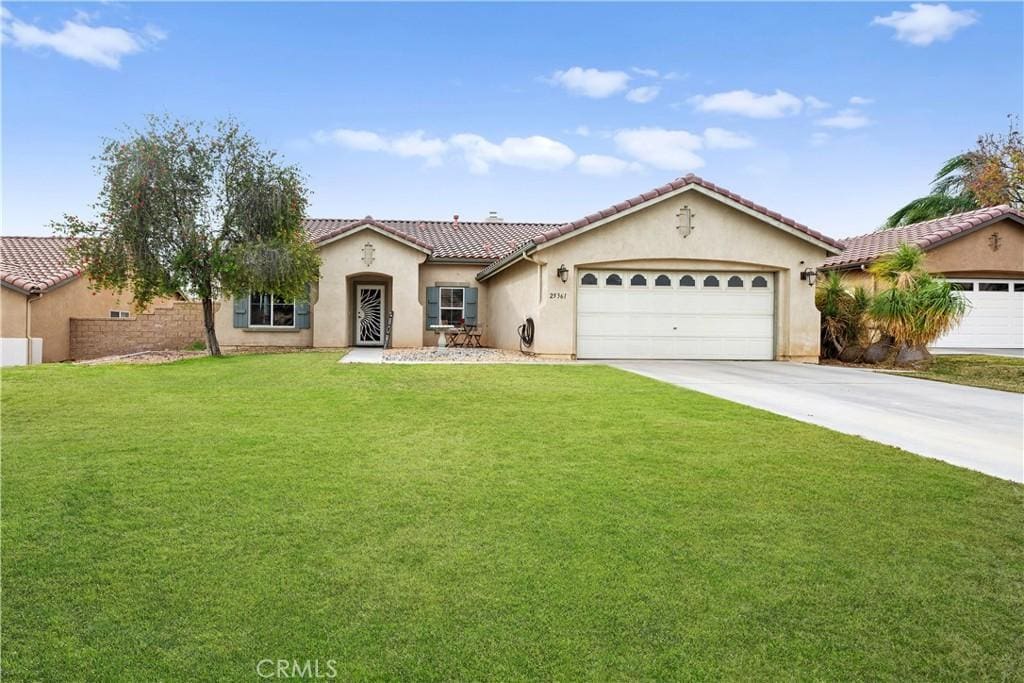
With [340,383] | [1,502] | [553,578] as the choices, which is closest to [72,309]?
[340,383]

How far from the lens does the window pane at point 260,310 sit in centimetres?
2072

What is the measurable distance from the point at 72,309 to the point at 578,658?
→ 24.1 meters

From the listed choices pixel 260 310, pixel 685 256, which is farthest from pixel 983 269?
pixel 260 310

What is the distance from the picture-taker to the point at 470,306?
22250mm

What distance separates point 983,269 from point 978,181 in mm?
14211

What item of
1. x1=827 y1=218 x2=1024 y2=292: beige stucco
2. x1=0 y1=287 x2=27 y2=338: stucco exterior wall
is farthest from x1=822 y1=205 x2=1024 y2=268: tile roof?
x1=0 y1=287 x2=27 y2=338: stucco exterior wall

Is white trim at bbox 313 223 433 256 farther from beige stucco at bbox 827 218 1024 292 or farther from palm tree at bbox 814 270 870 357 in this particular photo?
beige stucco at bbox 827 218 1024 292

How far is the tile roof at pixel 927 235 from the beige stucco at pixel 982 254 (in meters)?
0.34

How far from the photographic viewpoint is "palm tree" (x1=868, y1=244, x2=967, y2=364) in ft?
48.4

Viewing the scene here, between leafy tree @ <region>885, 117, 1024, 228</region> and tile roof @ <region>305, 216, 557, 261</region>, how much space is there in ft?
62.4

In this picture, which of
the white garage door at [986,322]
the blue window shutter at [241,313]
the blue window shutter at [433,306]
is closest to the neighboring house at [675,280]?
the blue window shutter at [433,306]

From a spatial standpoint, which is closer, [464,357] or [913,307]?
[913,307]

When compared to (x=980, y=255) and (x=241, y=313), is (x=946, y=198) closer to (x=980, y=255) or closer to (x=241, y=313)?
(x=980, y=255)

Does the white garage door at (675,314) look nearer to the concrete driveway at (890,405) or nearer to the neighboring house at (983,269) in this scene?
the concrete driveway at (890,405)
